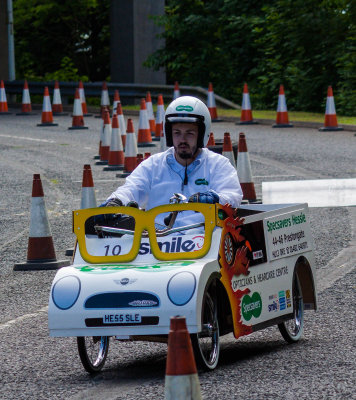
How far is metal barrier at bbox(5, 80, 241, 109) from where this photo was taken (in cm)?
2930

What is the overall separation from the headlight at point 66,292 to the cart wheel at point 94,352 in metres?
0.24

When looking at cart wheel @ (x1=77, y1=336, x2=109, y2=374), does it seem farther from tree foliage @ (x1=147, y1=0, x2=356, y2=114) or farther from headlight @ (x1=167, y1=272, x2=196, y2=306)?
tree foliage @ (x1=147, y1=0, x2=356, y2=114)

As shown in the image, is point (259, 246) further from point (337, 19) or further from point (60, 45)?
point (60, 45)

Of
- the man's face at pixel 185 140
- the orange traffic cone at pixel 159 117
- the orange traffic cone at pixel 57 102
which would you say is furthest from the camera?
the orange traffic cone at pixel 57 102

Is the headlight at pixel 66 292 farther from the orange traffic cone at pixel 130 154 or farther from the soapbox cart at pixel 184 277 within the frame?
the orange traffic cone at pixel 130 154

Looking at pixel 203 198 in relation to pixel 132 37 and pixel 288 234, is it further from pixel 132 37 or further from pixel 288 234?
pixel 132 37

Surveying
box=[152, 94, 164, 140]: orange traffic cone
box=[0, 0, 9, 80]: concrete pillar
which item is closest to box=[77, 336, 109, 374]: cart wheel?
box=[152, 94, 164, 140]: orange traffic cone

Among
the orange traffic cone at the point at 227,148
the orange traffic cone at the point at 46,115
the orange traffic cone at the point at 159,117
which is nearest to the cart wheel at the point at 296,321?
the orange traffic cone at the point at 227,148

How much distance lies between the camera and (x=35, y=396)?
6297 mm

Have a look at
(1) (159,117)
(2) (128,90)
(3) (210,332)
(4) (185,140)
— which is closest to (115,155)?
(1) (159,117)

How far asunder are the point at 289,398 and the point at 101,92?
82.9ft

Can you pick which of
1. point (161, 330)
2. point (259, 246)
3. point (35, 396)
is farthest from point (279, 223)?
point (35, 396)

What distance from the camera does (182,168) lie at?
7797 mm

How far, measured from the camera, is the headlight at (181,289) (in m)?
6.37
